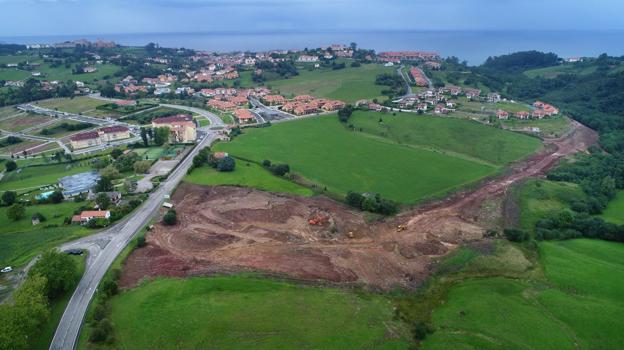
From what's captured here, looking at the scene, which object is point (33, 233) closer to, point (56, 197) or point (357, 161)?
point (56, 197)

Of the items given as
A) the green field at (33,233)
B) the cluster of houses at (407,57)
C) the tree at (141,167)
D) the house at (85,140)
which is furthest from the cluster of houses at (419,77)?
the green field at (33,233)

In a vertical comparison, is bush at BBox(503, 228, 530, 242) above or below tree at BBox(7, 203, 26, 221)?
above

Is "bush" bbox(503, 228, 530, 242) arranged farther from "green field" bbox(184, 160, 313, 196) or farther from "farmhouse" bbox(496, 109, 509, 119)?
"farmhouse" bbox(496, 109, 509, 119)

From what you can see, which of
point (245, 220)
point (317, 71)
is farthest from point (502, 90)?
point (245, 220)

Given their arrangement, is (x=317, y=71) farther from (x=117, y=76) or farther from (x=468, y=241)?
(x=468, y=241)

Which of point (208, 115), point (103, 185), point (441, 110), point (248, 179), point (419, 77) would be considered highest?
point (419, 77)

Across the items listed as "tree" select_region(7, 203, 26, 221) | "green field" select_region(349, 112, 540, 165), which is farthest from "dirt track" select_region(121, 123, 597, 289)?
"tree" select_region(7, 203, 26, 221)

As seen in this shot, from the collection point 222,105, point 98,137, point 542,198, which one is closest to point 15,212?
point 98,137
